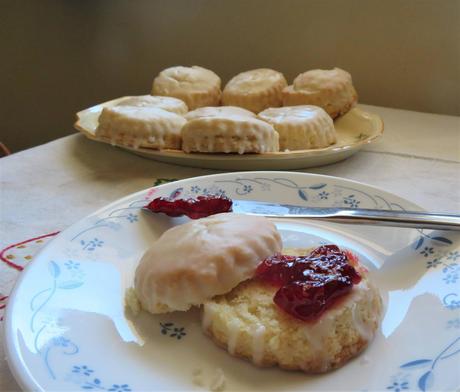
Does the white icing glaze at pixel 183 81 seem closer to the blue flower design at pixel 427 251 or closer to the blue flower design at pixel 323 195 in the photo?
the blue flower design at pixel 323 195

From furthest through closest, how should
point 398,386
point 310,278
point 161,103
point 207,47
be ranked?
point 207,47
point 161,103
point 310,278
point 398,386

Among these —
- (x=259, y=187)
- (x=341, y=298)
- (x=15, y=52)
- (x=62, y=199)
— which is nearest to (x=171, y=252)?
(x=341, y=298)

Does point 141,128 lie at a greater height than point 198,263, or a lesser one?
lesser

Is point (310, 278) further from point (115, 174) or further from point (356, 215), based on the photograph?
point (115, 174)

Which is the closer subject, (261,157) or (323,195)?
(323,195)

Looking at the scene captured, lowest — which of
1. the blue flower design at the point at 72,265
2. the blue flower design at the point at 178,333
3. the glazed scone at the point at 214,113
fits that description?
the glazed scone at the point at 214,113

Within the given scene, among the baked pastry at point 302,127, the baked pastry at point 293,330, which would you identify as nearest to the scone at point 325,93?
the baked pastry at point 302,127

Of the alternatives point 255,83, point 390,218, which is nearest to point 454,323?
point 390,218

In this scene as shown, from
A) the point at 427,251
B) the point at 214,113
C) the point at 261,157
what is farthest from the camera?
the point at 214,113

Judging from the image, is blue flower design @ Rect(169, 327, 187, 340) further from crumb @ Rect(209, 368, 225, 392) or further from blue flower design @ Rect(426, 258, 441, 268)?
blue flower design @ Rect(426, 258, 441, 268)
